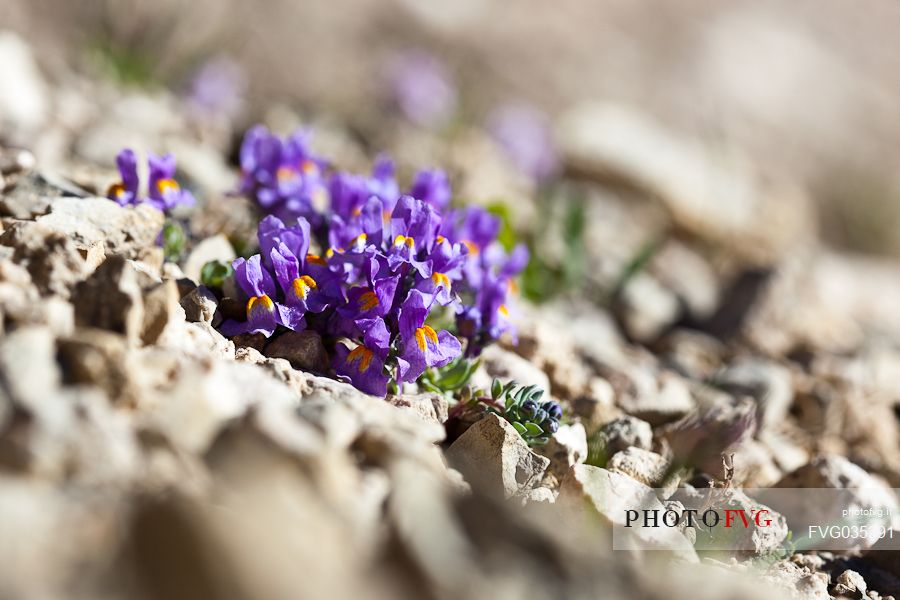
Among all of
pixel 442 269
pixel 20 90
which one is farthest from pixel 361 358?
pixel 20 90

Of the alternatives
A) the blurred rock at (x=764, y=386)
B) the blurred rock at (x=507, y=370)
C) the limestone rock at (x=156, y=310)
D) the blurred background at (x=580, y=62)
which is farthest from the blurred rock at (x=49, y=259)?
the blurred rock at (x=764, y=386)

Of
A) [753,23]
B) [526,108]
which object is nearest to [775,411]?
[526,108]

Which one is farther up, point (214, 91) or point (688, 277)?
point (214, 91)

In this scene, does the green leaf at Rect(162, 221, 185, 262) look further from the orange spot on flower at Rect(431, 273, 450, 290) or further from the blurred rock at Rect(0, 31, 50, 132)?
the blurred rock at Rect(0, 31, 50, 132)

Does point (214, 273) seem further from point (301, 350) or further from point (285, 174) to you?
point (285, 174)

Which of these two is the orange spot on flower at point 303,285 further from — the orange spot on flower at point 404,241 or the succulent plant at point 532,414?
the succulent plant at point 532,414

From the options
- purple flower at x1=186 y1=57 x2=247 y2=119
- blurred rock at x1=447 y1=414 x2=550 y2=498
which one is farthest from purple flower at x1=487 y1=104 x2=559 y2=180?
blurred rock at x1=447 y1=414 x2=550 y2=498
